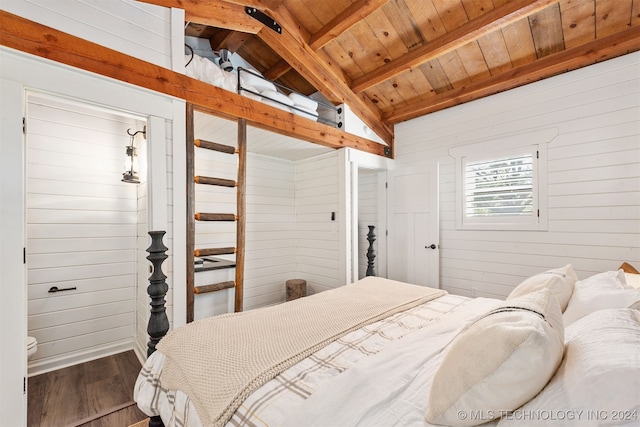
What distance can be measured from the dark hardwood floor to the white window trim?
3.68m

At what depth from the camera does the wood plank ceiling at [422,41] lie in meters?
2.38

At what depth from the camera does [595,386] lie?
2.06ft

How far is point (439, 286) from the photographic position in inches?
142

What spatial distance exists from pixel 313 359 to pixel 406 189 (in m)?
3.20

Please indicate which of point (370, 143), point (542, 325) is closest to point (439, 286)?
point (370, 143)

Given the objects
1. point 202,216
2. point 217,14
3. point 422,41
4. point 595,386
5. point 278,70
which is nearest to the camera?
point 595,386

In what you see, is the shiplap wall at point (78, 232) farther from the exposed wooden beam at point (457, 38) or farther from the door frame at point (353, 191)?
the exposed wooden beam at point (457, 38)

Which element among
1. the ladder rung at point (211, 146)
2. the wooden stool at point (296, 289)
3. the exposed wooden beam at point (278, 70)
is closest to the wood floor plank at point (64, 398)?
the ladder rung at point (211, 146)

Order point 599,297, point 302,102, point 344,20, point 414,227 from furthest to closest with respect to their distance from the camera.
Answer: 1. point 414,227
2. point 302,102
3. point 344,20
4. point 599,297

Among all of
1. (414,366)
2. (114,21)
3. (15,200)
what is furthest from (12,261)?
(414,366)

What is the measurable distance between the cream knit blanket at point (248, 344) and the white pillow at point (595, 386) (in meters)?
0.78

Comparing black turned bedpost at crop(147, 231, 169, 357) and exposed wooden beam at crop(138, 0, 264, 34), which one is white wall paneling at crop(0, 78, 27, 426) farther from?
exposed wooden beam at crop(138, 0, 264, 34)

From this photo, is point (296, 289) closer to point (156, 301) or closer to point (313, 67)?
point (156, 301)

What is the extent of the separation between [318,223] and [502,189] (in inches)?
90.9
